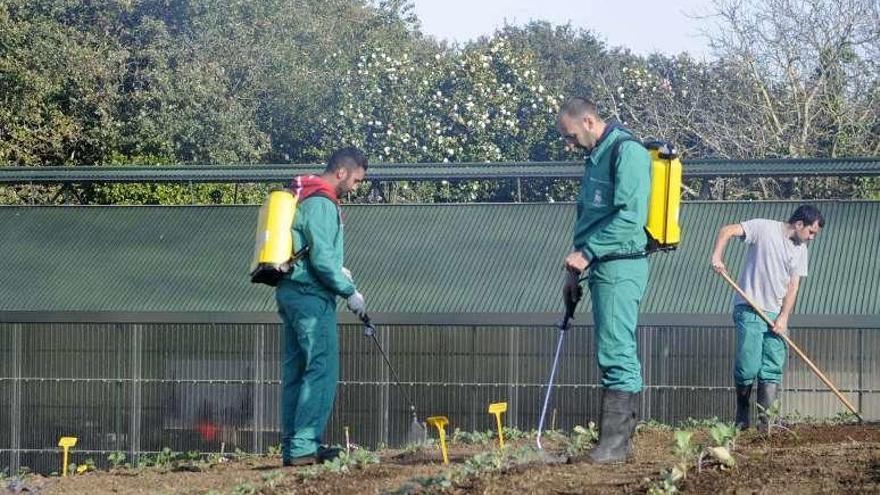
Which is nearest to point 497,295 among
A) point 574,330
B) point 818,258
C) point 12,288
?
point 574,330

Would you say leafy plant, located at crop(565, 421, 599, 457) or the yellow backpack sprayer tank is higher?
the yellow backpack sprayer tank

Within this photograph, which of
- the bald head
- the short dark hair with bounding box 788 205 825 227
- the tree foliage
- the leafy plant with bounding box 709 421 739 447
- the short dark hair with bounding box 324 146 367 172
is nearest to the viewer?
the leafy plant with bounding box 709 421 739 447

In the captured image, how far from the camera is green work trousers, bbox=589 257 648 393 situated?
26.7 ft

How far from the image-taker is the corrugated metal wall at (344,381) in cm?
1591

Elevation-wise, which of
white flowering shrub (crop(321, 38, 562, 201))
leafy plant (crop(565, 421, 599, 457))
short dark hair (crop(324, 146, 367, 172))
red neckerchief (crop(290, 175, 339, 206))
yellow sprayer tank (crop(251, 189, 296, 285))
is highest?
white flowering shrub (crop(321, 38, 562, 201))

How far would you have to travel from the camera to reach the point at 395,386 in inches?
656

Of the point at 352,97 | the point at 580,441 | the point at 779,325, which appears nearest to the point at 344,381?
the point at 779,325

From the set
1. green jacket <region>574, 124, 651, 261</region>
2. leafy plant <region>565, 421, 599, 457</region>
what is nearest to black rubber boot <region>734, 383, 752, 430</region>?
leafy plant <region>565, 421, 599, 457</region>

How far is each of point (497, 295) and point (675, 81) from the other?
79.5ft

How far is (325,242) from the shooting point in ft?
31.4

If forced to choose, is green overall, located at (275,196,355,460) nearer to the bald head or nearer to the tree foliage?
the bald head

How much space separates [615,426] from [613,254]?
2.79 ft

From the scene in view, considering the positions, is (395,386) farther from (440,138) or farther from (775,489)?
(440,138)

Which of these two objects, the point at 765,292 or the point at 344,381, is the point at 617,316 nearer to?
the point at 765,292
